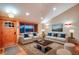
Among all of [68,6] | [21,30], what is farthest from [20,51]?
[68,6]

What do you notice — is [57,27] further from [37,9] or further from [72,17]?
[37,9]

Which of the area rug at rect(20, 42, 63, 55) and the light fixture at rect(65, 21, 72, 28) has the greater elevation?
the light fixture at rect(65, 21, 72, 28)

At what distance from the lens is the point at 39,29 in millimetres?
1570

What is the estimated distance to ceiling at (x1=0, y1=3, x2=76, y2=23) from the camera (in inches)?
53.9

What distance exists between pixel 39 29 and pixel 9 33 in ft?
2.38

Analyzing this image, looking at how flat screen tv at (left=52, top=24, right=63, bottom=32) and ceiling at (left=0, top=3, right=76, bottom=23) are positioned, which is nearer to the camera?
ceiling at (left=0, top=3, right=76, bottom=23)

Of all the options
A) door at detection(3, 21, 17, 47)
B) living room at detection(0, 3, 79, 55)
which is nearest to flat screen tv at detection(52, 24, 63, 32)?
living room at detection(0, 3, 79, 55)

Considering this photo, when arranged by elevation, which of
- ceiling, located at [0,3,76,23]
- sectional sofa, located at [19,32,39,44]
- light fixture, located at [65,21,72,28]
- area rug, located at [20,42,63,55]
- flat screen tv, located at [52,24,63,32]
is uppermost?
ceiling, located at [0,3,76,23]

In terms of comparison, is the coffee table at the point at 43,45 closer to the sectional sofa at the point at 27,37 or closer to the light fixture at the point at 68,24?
the sectional sofa at the point at 27,37

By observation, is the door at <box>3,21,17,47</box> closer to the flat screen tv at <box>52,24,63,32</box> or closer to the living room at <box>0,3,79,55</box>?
the living room at <box>0,3,79,55</box>

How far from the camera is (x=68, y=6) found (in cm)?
137

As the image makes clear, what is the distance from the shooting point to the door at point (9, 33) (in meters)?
1.45

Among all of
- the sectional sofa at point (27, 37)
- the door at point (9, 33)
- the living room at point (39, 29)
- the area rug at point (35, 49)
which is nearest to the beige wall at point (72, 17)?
the living room at point (39, 29)
